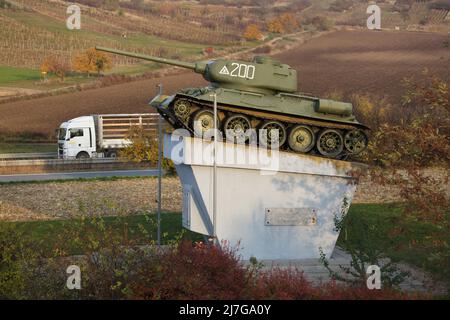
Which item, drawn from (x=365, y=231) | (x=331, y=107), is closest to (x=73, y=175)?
(x=331, y=107)

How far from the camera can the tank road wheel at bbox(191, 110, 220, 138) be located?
19.2 meters

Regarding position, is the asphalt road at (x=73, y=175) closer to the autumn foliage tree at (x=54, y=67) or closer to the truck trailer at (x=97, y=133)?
the truck trailer at (x=97, y=133)

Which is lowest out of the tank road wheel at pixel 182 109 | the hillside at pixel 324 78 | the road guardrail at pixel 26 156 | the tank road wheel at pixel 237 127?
the road guardrail at pixel 26 156

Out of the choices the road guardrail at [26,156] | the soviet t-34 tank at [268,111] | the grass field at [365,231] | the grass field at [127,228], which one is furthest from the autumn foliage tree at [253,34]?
the soviet t-34 tank at [268,111]

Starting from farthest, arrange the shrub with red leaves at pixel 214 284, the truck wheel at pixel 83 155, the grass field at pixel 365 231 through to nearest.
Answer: the truck wheel at pixel 83 155 → the grass field at pixel 365 231 → the shrub with red leaves at pixel 214 284

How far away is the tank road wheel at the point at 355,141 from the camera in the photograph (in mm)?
20125

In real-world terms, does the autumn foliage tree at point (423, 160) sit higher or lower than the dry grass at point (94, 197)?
higher

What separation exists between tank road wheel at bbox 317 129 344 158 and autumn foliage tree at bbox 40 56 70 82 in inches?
1878

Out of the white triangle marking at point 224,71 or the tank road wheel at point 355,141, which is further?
the tank road wheel at point 355,141

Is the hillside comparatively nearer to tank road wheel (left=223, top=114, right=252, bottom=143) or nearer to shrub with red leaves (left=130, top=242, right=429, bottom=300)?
tank road wheel (left=223, top=114, right=252, bottom=143)

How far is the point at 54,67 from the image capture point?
214 ft

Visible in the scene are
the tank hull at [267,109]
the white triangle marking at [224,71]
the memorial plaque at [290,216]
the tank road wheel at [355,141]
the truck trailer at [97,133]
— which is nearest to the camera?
the memorial plaque at [290,216]

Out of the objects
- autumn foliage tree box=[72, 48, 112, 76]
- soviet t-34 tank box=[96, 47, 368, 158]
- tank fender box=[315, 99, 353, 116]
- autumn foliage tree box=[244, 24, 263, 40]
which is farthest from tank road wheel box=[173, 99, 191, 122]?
autumn foliage tree box=[244, 24, 263, 40]
